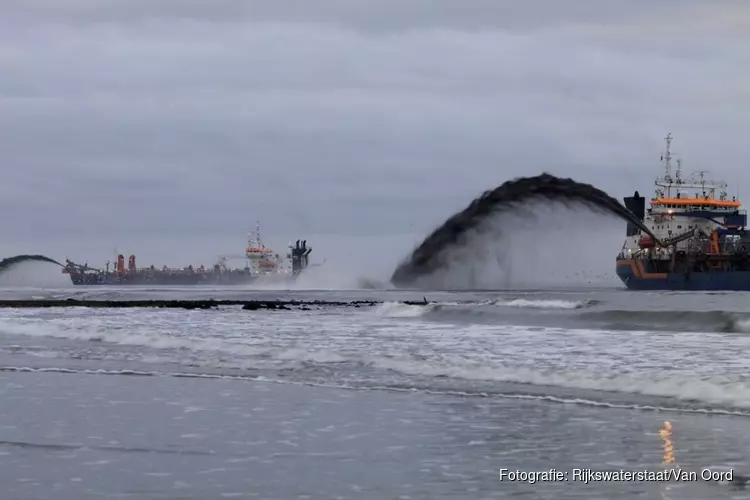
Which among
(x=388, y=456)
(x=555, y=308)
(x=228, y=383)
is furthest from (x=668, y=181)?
(x=388, y=456)

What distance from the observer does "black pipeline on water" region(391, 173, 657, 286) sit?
6153cm

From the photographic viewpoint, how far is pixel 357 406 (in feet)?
44.4

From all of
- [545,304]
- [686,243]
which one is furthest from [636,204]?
[545,304]

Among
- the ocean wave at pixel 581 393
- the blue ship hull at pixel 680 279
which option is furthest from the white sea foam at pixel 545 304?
the blue ship hull at pixel 680 279

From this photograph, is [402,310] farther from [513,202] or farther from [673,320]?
[513,202]

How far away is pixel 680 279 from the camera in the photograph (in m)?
79.9

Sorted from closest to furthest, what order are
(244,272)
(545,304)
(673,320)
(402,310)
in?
(673,320) → (402,310) → (545,304) → (244,272)

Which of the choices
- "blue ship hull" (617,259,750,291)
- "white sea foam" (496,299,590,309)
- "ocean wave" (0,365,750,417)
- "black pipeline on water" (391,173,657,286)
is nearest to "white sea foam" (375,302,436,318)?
"white sea foam" (496,299,590,309)

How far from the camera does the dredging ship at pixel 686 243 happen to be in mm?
78812

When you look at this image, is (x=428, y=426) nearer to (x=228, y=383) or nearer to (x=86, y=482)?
(x=86, y=482)

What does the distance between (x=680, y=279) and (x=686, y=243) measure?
3.71 m

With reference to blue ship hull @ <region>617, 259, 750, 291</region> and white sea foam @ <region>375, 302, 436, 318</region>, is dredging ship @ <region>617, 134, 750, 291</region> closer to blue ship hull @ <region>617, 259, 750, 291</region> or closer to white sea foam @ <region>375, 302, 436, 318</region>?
blue ship hull @ <region>617, 259, 750, 291</region>

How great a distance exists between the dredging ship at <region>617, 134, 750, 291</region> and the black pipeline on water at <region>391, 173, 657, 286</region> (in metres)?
13.1

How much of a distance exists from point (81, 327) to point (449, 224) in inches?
1627
